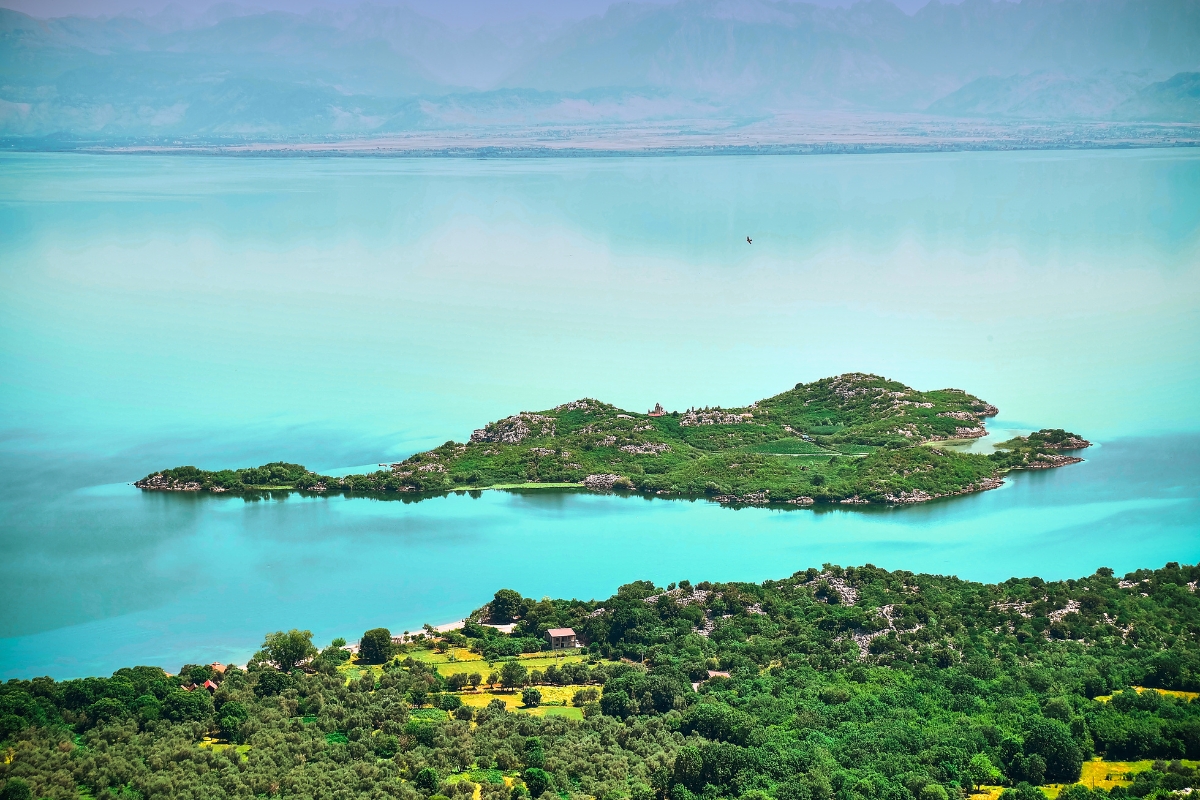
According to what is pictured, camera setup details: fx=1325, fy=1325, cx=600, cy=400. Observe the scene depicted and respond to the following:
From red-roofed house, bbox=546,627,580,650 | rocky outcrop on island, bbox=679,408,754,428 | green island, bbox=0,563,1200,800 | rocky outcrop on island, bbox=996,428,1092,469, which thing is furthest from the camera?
→ rocky outcrop on island, bbox=679,408,754,428

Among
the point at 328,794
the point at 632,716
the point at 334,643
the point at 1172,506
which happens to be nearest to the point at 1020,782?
the point at 632,716

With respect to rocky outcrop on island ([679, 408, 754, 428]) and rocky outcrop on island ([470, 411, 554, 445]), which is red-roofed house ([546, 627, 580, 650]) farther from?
rocky outcrop on island ([679, 408, 754, 428])

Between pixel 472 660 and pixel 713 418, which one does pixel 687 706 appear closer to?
pixel 472 660

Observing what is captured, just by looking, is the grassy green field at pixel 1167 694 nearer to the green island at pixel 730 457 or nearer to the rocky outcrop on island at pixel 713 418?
the green island at pixel 730 457

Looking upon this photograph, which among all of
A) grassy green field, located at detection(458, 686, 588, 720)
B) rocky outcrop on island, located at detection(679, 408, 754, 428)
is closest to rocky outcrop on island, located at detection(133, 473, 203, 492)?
rocky outcrop on island, located at detection(679, 408, 754, 428)

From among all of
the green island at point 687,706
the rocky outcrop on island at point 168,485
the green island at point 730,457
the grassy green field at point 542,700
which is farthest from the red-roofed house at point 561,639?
the rocky outcrop on island at point 168,485

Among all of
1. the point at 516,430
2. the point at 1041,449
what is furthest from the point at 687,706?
the point at 1041,449

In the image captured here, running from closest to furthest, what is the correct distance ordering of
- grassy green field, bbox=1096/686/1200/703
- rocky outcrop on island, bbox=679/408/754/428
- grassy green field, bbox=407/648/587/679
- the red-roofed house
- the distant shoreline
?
grassy green field, bbox=1096/686/1200/703 < grassy green field, bbox=407/648/587/679 < the red-roofed house < rocky outcrop on island, bbox=679/408/754/428 < the distant shoreline
